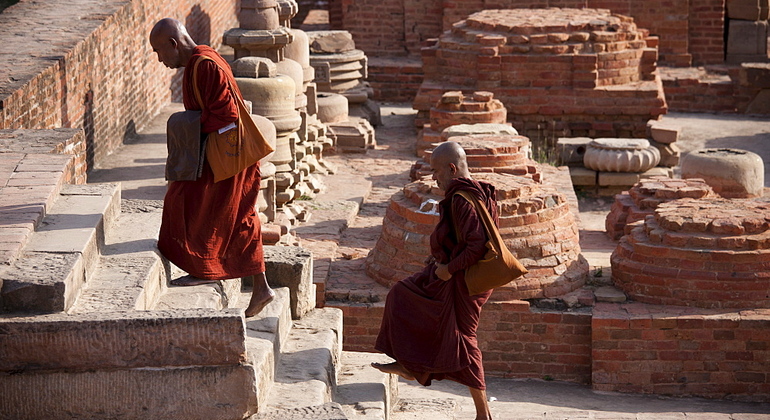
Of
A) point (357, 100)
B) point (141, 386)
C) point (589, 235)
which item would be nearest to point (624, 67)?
point (357, 100)

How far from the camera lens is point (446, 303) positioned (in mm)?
5270

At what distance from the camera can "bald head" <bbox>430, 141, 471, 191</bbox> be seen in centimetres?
514

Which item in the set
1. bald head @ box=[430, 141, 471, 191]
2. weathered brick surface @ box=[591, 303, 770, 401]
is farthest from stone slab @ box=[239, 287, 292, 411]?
weathered brick surface @ box=[591, 303, 770, 401]

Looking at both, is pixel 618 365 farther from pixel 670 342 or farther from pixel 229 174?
pixel 229 174

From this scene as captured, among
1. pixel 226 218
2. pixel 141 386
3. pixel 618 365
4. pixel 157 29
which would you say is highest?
pixel 157 29

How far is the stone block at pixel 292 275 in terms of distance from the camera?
575 centimetres

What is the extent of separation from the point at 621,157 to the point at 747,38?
7.20 meters

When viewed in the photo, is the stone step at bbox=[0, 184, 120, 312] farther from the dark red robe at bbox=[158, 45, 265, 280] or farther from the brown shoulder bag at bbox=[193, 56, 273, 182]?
the brown shoulder bag at bbox=[193, 56, 273, 182]

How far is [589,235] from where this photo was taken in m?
9.70

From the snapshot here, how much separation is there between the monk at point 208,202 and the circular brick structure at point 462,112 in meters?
6.60

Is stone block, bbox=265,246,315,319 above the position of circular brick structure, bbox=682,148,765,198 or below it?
above

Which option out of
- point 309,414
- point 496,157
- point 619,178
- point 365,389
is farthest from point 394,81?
point 309,414

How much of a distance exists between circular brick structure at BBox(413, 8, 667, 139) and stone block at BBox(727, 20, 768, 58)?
4.68 metres

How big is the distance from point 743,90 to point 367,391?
1247 cm
